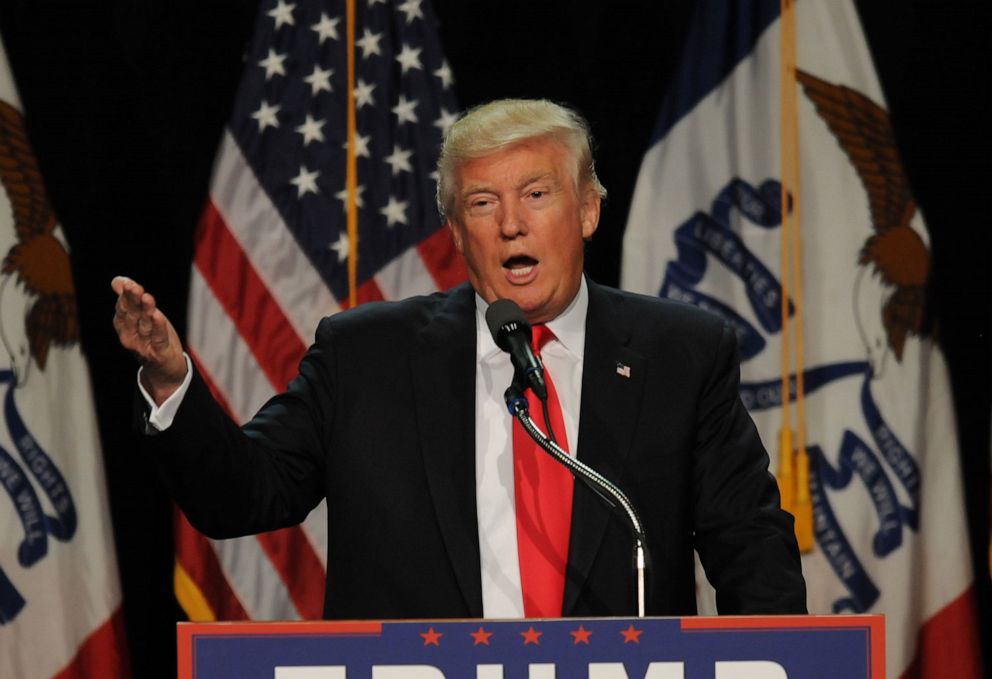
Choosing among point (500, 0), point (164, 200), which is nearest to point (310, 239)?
point (164, 200)

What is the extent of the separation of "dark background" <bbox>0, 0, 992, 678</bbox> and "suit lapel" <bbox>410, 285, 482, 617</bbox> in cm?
162

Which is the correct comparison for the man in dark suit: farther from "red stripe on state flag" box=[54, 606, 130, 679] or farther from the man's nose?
"red stripe on state flag" box=[54, 606, 130, 679]

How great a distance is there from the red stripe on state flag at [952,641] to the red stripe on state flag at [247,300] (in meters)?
1.87

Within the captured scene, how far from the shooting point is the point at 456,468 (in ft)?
6.51

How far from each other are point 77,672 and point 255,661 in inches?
92.4

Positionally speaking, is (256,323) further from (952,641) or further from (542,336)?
(952,641)

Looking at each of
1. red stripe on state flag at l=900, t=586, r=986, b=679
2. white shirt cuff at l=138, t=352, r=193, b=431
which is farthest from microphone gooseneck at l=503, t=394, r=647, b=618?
red stripe on state flag at l=900, t=586, r=986, b=679

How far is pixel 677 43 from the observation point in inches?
149

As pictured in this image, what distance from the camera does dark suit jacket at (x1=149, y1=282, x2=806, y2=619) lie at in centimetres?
189

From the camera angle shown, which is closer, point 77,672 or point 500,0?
point 77,672

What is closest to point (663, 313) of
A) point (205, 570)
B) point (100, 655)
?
point (205, 570)

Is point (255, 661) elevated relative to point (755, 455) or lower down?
lower down

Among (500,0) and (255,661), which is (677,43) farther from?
(255,661)

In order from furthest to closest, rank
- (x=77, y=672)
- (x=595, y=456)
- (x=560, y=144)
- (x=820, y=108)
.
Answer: (x=820, y=108) → (x=77, y=672) → (x=560, y=144) → (x=595, y=456)
